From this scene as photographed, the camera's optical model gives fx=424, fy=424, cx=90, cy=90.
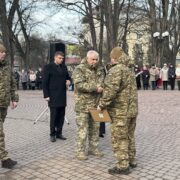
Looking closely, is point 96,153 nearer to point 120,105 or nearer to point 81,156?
point 81,156

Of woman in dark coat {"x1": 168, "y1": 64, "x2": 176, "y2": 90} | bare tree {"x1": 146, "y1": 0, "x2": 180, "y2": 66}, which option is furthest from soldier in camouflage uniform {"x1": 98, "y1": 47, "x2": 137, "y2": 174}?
bare tree {"x1": 146, "y1": 0, "x2": 180, "y2": 66}

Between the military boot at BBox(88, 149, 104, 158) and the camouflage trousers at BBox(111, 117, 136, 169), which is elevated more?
the camouflage trousers at BBox(111, 117, 136, 169)

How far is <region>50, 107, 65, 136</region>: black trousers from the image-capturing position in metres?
8.87

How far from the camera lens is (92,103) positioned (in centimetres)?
723

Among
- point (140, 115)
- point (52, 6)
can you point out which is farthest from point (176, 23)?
point (140, 115)

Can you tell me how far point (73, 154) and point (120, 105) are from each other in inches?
71.9

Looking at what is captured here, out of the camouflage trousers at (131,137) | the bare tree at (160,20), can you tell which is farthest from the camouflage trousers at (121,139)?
the bare tree at (160,20)

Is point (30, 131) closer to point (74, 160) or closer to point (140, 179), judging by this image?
point (74, 160)

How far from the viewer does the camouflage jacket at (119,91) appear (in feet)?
19.7

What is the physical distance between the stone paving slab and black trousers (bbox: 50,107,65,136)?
0.91 feet

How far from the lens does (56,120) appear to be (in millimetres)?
9016

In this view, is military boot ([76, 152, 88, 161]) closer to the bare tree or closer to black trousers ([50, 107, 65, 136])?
black trousers ([50, 107, 65, 136])

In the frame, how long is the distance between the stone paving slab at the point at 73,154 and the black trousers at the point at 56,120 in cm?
28

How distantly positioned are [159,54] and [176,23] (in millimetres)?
6026
